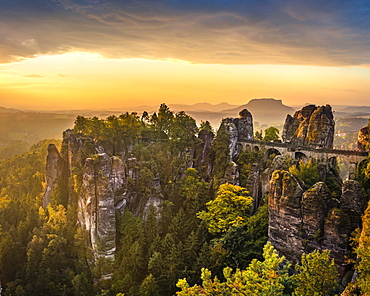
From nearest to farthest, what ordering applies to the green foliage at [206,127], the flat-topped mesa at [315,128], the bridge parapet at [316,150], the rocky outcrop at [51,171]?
the bridge parapet at [316,150] < the rocky outcrop at [51,171] < the flat-topped mesa at [315,128] < the green foliage at [206,127]

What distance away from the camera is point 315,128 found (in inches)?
1747

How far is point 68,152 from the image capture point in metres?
44.3

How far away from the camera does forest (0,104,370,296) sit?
21109mm

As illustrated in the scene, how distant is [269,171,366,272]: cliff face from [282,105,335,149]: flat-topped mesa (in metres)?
21.5

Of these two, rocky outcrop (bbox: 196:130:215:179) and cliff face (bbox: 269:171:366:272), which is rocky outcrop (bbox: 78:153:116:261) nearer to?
rocky outcrop (bbox: 196:130:215:179)

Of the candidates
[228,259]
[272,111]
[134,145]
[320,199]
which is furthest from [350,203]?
[272,111]

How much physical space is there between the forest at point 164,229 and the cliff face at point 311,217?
0.90 meters

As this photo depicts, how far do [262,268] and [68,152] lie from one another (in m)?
35.7

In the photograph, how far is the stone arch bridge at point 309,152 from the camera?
40469 mm

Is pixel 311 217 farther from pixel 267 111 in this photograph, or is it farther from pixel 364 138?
pixel 267 111

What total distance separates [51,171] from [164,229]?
2098 cm

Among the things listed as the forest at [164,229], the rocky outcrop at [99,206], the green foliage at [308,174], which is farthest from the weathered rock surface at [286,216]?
the rocky outcrop at [99,206]

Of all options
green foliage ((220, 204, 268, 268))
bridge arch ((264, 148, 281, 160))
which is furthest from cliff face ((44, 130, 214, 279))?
green foliage ((220, 204, 268, 268))

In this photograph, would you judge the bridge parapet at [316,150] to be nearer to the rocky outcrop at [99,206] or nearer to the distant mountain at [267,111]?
the rocky outcrop at [99,206]
